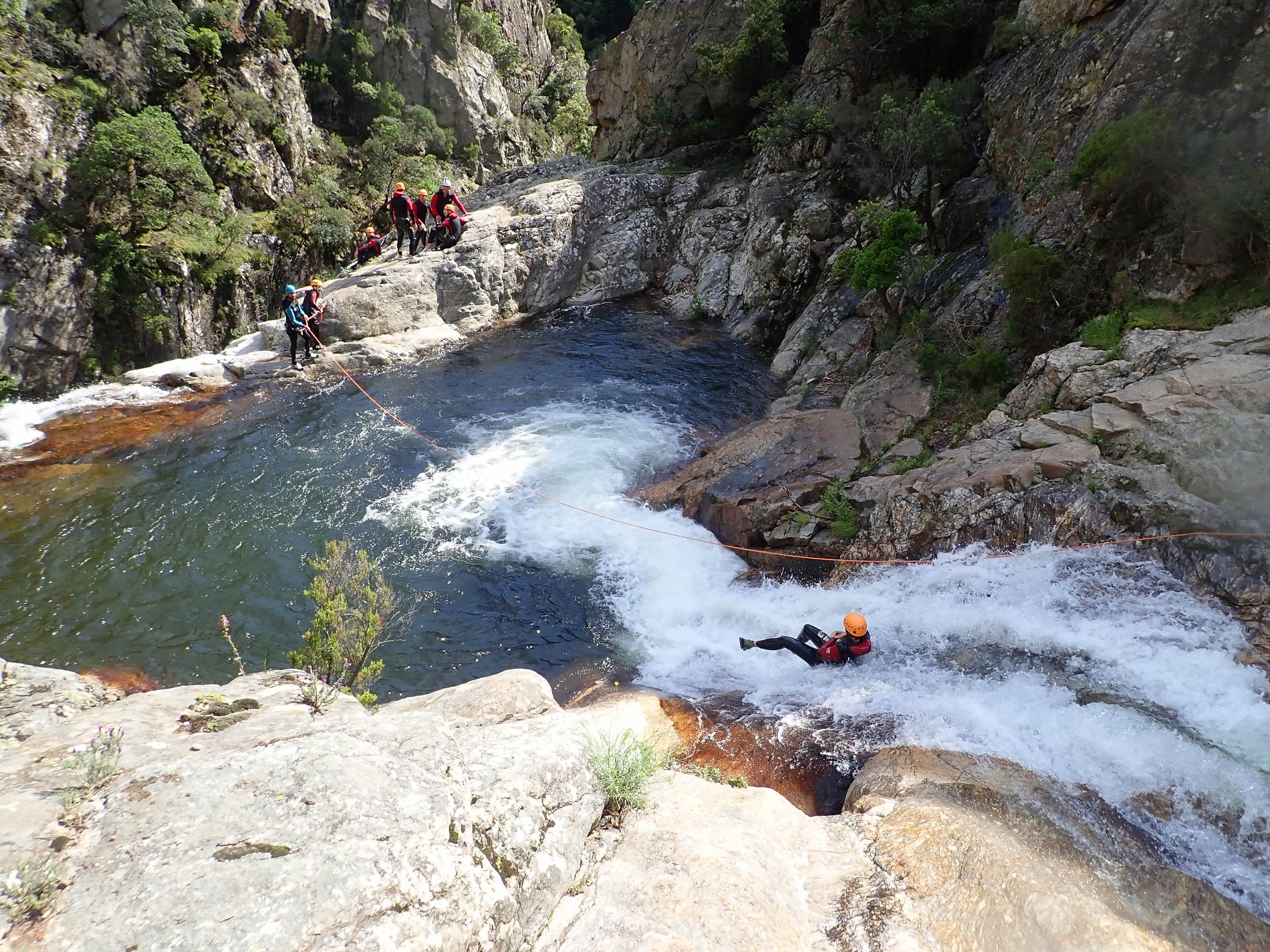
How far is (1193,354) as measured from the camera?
8.14 metres

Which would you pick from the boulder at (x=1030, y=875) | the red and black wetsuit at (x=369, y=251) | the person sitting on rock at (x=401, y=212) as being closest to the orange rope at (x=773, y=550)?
the boulder at (x=1030, y=875)

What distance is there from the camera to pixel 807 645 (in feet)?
26.2

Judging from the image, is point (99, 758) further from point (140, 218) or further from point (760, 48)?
point (760, 48)

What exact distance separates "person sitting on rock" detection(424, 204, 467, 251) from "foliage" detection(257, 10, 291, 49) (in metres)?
10.5

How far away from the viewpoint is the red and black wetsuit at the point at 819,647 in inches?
302

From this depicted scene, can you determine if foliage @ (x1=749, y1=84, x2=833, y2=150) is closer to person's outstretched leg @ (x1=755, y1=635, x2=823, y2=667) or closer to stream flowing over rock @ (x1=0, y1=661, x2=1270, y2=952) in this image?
person's outstretched leg @ (x1=755, y1=635, x2=823, y2=667)

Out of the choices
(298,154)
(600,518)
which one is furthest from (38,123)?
(600,518)

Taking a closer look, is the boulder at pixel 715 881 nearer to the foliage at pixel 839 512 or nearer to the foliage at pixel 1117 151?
the foliage at pixel 839 512

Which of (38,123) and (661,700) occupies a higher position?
(38,123)

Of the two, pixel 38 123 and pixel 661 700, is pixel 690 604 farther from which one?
pixel 38 123

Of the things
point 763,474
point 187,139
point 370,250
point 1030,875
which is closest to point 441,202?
point 370,250

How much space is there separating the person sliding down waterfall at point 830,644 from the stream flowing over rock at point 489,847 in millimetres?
1978

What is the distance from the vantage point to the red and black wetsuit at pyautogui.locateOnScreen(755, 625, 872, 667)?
7676 millimetres

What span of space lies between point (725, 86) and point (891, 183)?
46.0 feet
